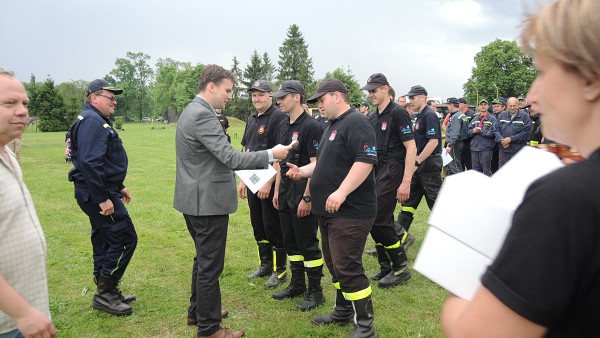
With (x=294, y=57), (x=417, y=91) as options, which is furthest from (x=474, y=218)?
(x=294, y=57)

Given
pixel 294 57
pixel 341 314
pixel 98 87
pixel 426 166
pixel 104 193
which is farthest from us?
pixel 294 57

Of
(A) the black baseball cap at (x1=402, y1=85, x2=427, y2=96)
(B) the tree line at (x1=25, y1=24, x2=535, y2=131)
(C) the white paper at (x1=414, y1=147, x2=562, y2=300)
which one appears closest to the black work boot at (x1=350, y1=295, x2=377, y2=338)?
(C) the white paper at (x1=414, y1=147, x2=562, y2=300)

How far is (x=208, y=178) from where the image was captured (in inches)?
158

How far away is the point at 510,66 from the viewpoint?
6594 cm

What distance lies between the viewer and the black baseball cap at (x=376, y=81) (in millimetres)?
5672

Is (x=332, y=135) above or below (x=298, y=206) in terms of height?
above

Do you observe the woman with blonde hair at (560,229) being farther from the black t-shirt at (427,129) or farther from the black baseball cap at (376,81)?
the black t-shirt at (427,129)

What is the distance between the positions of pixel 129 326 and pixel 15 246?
9.65 feet

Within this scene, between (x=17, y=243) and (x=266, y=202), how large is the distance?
12.6 feet

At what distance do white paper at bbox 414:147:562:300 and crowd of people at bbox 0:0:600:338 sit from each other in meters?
0.11

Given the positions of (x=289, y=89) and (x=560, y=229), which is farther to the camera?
(x=289, y=89)

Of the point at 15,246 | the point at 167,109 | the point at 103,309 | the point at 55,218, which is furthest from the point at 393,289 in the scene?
the point at 167,109

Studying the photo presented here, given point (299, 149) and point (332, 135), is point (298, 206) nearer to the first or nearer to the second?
point (299, 149)

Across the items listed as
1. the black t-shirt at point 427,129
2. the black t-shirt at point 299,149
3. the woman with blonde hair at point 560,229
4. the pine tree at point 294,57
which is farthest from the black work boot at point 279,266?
the pine tree at point 294,57
